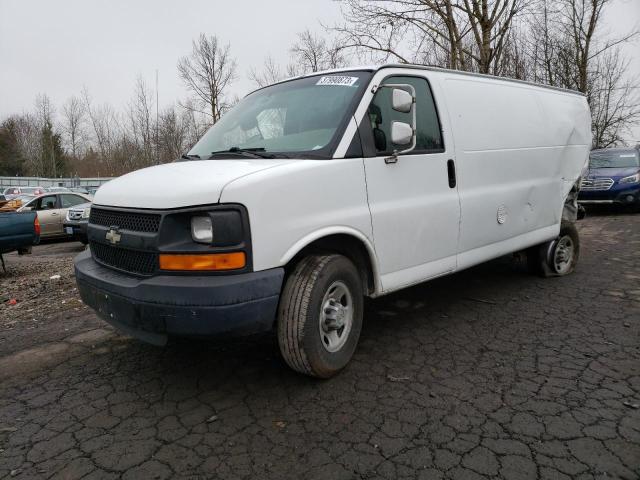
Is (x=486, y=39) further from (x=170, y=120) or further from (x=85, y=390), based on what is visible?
(x=170, y=120)

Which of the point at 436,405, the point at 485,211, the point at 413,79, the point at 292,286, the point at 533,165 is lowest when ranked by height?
the point at 436,405

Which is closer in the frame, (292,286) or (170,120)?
(292,286)

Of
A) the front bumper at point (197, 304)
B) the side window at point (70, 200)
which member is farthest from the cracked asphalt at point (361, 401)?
the side window at point (70, 200)

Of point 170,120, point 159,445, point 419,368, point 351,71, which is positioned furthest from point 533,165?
point 170,120

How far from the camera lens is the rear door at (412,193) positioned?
3295 millimetres

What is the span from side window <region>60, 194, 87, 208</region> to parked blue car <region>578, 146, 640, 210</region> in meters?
14.6

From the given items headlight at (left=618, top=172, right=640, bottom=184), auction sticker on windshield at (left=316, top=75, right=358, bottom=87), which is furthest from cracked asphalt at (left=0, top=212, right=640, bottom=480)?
headlight at (left=618, top=172, right=640, bottom=184)

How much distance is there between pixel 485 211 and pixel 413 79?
1.38m

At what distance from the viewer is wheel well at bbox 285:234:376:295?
3023 mm

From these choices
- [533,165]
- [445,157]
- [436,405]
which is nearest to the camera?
[436,405]

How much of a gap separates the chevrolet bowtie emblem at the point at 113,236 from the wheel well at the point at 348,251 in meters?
1.10

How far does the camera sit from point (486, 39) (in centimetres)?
1416

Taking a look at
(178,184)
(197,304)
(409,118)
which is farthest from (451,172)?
(197,304)

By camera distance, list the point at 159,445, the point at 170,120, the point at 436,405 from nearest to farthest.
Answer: the point at 159,445
the point at 436,405
the point at 170,120
